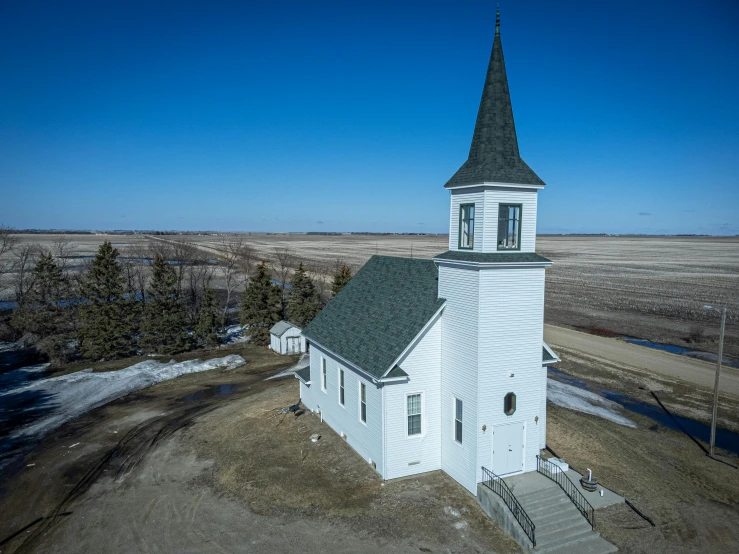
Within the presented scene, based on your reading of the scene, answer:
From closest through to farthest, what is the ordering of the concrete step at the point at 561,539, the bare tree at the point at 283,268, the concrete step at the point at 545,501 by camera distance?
the concrete step at the point at 561,539
the concrete step at the point at 545,501
the bare tree at the point at 283,268

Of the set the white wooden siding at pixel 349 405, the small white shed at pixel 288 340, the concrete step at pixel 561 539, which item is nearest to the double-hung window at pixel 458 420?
the white wooden siding at pixel 349 405

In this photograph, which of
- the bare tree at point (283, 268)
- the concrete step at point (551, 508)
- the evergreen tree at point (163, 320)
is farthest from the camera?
the bare tree at point (283, 268)

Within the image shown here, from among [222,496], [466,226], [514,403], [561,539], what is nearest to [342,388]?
[222,496]

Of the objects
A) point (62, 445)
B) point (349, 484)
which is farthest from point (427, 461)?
point (62, 445)

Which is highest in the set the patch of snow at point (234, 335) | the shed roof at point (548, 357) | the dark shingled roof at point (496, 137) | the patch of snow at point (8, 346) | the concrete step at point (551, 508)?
the dark shingled roof at point (496, 137)

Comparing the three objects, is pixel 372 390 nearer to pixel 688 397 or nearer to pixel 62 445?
pixel 62 445

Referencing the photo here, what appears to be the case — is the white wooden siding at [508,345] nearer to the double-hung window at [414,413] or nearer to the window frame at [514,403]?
the window frame at [514,403]

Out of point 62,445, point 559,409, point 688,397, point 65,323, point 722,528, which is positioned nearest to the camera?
point 722,528
